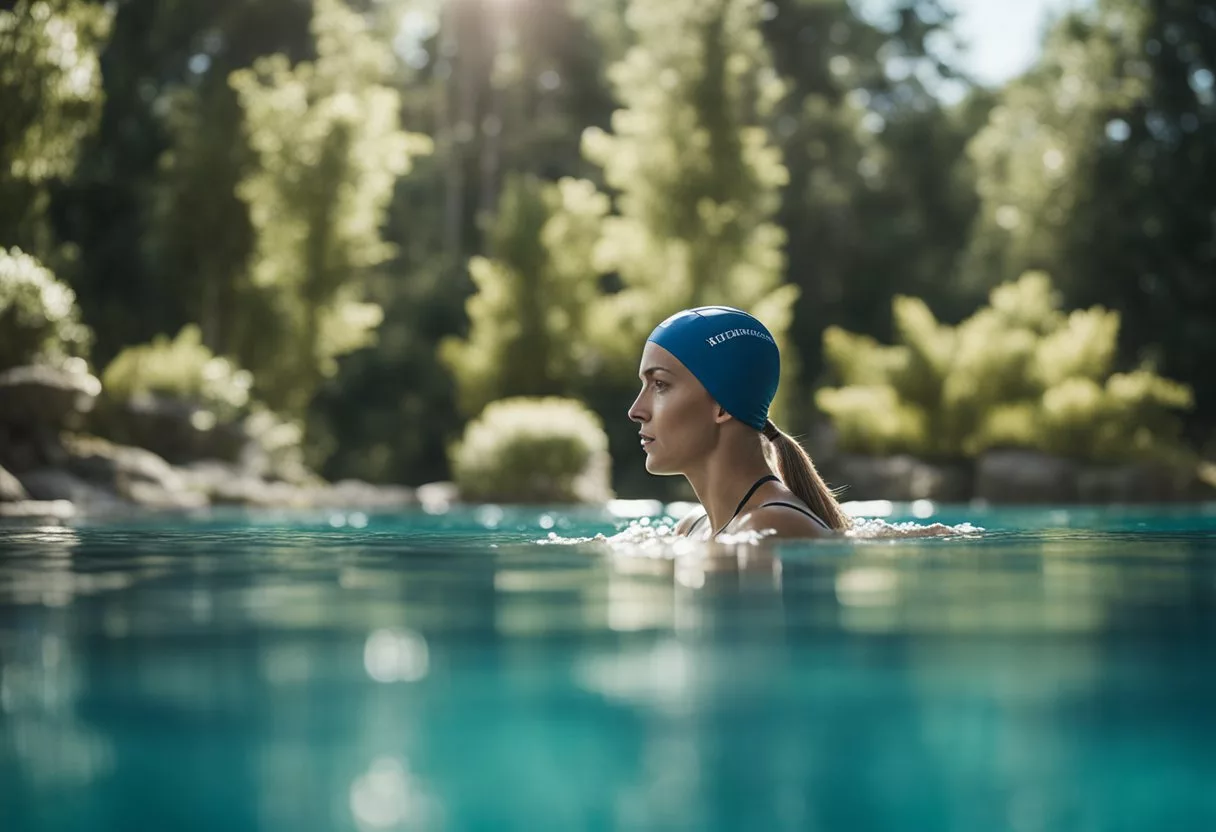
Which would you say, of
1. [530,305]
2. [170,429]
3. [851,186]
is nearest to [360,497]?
[170,429]

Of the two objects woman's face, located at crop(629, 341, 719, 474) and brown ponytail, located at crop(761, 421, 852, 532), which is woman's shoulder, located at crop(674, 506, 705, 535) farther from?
woman's face, located at crop(629, 341, 719, 474)

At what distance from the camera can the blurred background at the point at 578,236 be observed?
20.6 m

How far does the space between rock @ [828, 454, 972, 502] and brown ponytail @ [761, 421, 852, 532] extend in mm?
15643

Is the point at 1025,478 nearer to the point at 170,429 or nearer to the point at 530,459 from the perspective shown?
the point at 530,459

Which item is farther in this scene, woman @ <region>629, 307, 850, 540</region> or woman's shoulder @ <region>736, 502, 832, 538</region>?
woman @ <region>629, 307, 850, 540</region>

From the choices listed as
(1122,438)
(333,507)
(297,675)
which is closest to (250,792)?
(297,675)

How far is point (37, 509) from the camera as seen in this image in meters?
13.3

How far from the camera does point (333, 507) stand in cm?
1872

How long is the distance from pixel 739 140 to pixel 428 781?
2457 cm

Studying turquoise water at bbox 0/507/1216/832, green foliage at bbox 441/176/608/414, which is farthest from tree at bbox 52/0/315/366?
turquoise water at bbox 0/507/1216/832

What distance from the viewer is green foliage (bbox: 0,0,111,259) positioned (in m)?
19.5

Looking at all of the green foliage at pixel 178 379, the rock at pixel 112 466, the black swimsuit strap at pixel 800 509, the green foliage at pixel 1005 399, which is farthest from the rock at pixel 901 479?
the black swimsuit strap at pixel 800 509

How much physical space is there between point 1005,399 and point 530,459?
324 inches

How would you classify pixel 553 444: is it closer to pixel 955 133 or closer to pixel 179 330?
pixel 179 330
